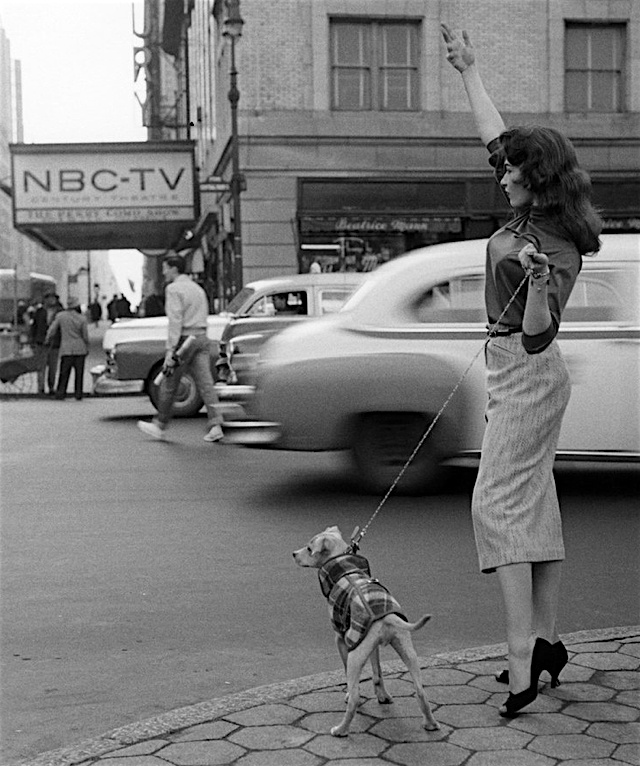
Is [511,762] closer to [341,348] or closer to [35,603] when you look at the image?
[35,603]

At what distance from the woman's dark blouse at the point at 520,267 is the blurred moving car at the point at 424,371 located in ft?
13.8

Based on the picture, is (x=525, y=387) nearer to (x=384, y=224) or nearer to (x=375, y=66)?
(x=384, y=224)

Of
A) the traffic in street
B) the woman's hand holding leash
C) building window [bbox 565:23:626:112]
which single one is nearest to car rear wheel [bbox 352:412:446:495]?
the traffic in street

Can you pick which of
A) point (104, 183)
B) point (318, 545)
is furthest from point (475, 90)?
point (104, 183)

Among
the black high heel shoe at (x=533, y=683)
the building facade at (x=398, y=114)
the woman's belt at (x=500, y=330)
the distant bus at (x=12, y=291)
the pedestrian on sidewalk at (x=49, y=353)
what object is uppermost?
the building facade at (x=398, y=114)

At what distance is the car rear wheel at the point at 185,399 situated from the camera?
48.9 feet

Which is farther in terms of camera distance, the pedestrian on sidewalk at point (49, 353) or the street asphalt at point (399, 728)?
the pedestrian on sidewalk at point (49, 353)

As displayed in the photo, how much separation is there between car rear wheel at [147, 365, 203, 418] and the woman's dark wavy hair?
11143 mm

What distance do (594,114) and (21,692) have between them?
25.0 m

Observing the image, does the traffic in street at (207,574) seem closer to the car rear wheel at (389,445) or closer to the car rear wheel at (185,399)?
the car rear wheel at (389,445)

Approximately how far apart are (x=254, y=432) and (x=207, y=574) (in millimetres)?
2260

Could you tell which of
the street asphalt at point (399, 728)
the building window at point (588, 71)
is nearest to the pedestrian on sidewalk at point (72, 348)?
the building window at point (588, 71)

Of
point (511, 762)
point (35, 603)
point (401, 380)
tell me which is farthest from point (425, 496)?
point (511, 762)

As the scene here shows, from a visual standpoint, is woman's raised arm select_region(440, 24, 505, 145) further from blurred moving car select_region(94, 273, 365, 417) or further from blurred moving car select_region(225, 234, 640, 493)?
blurred moving car select_region(94, 273, 365, 417)
